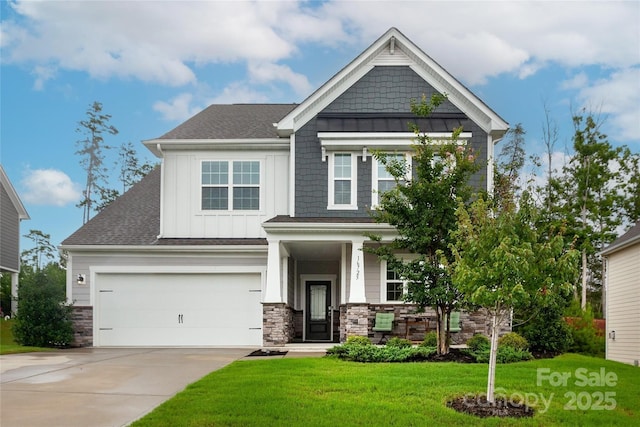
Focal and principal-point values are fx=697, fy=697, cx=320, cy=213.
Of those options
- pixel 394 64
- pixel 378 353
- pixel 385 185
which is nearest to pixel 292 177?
pixel 385 185

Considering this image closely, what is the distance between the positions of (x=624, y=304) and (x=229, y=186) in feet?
39.4

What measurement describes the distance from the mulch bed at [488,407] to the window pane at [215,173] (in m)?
12.7

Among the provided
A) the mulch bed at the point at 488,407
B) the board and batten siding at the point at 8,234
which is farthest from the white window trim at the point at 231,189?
the board and batten siding at the point at 8,234

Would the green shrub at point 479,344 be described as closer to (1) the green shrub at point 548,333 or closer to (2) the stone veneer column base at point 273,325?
(1) the green shrub at point 548,333

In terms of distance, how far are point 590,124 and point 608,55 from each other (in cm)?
375

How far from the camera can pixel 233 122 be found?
22828 millimetres

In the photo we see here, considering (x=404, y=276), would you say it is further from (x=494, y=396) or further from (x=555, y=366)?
(x=494, y=396)

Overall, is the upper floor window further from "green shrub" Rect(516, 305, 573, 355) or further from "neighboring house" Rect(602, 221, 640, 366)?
"neighboring house" Rect(602, 221, 640, 366)

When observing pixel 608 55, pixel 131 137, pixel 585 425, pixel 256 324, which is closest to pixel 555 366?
pixel 585 425

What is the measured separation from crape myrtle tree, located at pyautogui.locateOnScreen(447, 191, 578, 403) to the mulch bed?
6.8 inches

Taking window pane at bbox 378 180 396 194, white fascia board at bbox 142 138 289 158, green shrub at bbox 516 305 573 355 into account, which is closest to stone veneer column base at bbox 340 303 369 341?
window pane at bbox 378 180 396 194

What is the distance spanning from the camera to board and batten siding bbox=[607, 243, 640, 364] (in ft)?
61.7

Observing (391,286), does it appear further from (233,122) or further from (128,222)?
(128,222)

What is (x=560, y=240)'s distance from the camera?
366 inches
